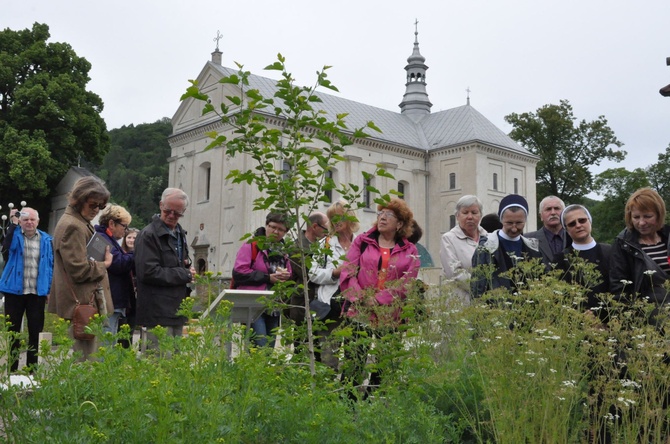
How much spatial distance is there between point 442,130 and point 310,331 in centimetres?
4284

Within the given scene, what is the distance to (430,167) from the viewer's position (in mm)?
44219

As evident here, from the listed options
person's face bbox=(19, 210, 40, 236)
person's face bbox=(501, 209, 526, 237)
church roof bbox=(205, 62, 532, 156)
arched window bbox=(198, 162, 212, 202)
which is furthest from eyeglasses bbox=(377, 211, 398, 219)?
church roof bbox=(205, 62, 532, 156)

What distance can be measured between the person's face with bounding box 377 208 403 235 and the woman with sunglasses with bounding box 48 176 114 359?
6.62 feet

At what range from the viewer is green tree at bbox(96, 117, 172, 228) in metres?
54.1

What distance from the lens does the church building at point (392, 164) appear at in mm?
35438

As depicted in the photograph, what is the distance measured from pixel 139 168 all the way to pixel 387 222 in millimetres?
56669

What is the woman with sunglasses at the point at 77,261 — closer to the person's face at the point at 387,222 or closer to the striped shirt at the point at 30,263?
the striped shirt at the point at 30,263

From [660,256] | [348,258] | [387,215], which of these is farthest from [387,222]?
[660,256]

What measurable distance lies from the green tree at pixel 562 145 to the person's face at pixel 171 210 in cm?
4337

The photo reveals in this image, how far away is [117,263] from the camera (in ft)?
20.9

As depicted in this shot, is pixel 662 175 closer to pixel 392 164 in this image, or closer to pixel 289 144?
pixel 392 164

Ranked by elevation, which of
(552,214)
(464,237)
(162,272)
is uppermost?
(552,214)

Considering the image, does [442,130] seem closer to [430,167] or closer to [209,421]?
[430,167]

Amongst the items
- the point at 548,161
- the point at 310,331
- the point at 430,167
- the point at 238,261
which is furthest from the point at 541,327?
the point at 548,161
